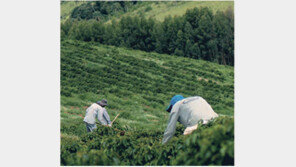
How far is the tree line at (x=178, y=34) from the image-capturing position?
4934 cm

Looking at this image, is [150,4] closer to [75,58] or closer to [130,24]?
[130,24]

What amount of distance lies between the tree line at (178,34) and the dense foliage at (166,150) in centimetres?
4127

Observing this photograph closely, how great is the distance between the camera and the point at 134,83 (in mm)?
28625

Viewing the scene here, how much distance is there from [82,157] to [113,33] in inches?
2072

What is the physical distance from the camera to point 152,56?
4300cm

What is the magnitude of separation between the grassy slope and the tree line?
7.79 metres

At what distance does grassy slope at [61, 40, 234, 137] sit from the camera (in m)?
20.8

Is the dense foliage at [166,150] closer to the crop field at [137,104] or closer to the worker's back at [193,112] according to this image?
the crop field at [137,104]

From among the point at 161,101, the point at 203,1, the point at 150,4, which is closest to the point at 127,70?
the point at 161,101

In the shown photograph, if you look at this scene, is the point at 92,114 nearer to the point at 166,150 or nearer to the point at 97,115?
the point at 97,115

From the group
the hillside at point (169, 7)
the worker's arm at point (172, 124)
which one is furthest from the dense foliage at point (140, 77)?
the hillside at point (169, 7)

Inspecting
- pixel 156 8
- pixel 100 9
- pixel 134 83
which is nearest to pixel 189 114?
pixel 134 83

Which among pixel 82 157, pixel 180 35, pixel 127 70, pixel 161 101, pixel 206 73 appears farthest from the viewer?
pixel 180 35

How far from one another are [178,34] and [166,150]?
1877 inches
